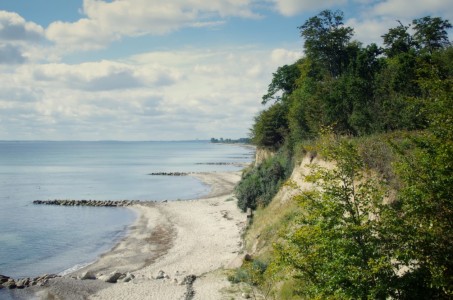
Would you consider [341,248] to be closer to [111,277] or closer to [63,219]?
[111,277]

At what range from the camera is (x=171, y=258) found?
114 ft

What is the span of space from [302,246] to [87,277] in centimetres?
2205

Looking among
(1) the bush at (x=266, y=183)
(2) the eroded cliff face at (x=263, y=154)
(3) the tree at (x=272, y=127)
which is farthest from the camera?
(2) the eroded cliff face at (x=263, y=154)

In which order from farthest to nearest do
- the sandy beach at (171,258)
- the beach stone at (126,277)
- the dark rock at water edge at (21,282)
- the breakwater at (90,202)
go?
1. the breakwater at (90,202)
2. the dark rock at water edge at (21,282)
3. the beach stone at (126,277)
4. the sandy beach at (171,258)

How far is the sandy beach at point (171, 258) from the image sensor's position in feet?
85.9

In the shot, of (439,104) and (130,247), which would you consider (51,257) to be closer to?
(130,247)

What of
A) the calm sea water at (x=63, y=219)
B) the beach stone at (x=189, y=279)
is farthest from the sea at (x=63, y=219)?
the beach stone at (x=189, y=279)

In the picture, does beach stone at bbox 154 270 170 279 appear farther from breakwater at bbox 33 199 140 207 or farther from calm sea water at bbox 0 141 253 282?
breakwater at bbox 33 199 140 207

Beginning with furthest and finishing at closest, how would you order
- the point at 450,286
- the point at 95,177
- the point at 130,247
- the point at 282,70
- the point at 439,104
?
the point at 95,177, the point at 282,70, the point at 130,247, the point at 439,104, the point at 450,286

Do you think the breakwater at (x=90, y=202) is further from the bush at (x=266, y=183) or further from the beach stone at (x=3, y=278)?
the beach stone at (x=3, y=278)

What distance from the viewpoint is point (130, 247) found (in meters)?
40.3

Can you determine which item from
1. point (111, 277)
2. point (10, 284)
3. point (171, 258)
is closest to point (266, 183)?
point (171, 258)

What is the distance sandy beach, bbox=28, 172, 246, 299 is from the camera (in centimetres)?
2617

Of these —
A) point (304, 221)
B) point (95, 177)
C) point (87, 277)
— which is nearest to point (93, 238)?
point (87, 277)
